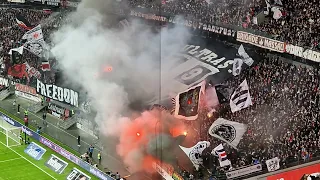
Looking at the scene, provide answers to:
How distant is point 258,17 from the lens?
20219 millimetres

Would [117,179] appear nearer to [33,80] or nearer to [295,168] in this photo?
[295,168]

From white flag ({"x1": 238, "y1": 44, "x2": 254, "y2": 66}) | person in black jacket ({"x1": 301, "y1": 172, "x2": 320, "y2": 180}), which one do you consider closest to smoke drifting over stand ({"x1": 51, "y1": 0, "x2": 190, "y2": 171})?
white flag ({"x1": 238, "y1": 44, "x2": 254, "y2": 66})

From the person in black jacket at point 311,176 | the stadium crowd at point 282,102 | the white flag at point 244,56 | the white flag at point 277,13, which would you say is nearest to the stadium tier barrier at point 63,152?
the stadium crowd at point 282,102

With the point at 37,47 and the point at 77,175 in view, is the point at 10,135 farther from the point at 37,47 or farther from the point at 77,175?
A: the point at 37,47

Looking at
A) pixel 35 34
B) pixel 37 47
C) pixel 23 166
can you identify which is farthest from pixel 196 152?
pixel 35 34

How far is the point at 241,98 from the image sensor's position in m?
18.8

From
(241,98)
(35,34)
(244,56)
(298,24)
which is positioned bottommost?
(241,98)

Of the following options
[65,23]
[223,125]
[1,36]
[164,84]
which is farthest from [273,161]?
[1,36]

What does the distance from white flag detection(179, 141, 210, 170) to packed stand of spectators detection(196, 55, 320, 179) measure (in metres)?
0.22

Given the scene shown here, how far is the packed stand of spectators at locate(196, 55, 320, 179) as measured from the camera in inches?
675

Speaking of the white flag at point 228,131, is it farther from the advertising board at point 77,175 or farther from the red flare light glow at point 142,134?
the advertising board at point 77,175

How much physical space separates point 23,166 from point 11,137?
9.64 ft

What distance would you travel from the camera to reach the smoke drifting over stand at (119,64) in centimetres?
2048

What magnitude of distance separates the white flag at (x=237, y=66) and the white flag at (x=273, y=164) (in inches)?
153
